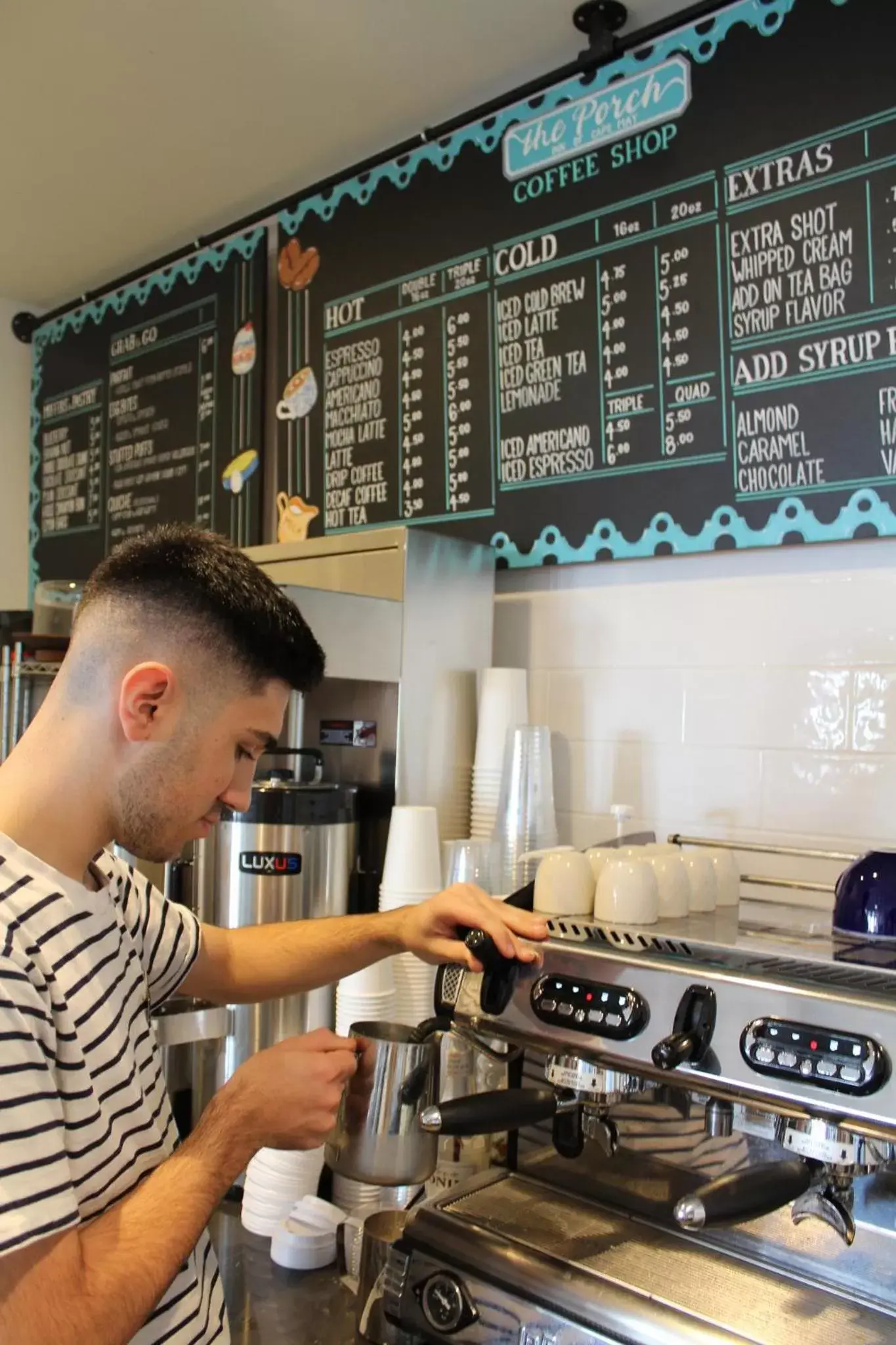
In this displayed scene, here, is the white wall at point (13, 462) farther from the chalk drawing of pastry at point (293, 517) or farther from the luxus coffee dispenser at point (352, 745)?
the luxus coffee dispenser at point (352, 745)

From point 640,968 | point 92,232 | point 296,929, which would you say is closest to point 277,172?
point 92,232

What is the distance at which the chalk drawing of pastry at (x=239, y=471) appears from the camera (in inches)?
99.5

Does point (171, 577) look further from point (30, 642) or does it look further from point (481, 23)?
point (30, 642)

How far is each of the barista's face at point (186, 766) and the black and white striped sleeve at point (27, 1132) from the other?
167mm

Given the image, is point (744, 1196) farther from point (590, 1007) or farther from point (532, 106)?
point (532, 106)

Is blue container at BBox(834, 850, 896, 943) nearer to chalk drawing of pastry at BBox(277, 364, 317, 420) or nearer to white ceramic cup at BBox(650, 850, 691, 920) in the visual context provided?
white ceramic cup at BBox(650, 850, 691, 920)

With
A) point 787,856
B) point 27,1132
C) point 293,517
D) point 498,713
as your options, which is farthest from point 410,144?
point 27,1132

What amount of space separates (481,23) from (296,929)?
4.96 ft

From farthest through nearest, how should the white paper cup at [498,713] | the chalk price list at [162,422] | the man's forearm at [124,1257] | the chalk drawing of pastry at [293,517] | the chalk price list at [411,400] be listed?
the chalk price list at [162,422] → the chalk drawing of pastry at [293,517] → the chalk price list at [411,400] → the white paper cup at [498,713] → the man's forearm at [124,1257]

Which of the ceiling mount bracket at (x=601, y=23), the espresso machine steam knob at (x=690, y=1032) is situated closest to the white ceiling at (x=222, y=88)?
the ceiling mount bracket at (x=601, y=23)

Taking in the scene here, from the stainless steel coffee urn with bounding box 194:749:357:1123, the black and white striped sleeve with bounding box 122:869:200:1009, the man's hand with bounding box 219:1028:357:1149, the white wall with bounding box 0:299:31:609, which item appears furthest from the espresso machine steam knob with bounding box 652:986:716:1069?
the white wall with bounding box 0:299:31:609

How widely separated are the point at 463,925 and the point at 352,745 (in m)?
0.82

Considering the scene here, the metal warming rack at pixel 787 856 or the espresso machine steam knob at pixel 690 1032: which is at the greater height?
the metal warming rack at pixel 787 856

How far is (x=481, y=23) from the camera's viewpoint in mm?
1842
